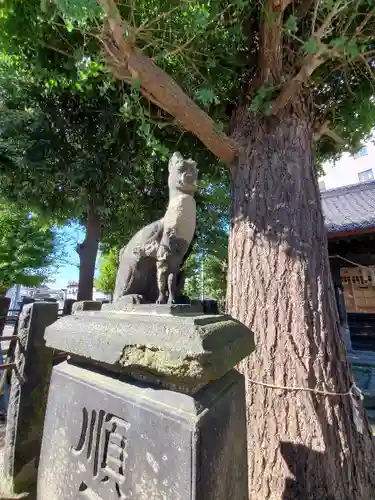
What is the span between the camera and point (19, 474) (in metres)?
1.44

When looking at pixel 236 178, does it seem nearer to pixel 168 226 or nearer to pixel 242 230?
pixel 242 230

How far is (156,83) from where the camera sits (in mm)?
2311


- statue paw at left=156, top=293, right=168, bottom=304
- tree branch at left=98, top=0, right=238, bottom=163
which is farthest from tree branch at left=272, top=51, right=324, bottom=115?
statue paw at left=156, top=293, right=168, bottom=304

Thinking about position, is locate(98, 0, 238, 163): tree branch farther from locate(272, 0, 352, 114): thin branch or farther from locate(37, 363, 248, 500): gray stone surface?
locate(37, 363, 248, 500): gray stone surface

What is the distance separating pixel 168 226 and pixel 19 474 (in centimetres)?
161

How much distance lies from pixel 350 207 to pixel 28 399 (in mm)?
8913

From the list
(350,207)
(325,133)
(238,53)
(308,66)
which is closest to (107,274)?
(350,207)

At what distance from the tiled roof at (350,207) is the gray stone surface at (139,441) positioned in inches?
223

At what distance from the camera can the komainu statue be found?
1311 millimetres

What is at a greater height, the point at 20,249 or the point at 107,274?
Result: the point at 20,249

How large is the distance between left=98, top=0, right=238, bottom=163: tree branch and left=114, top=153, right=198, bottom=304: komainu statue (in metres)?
1.24

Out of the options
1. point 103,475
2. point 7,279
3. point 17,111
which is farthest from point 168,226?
point 7,279

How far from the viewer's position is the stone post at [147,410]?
848 mm

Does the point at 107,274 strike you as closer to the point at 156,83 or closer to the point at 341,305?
the point at 341,305
